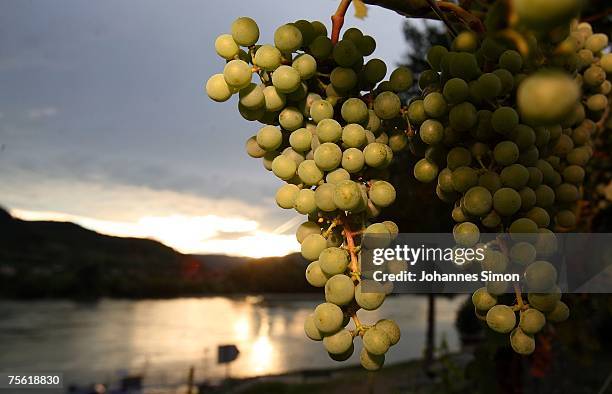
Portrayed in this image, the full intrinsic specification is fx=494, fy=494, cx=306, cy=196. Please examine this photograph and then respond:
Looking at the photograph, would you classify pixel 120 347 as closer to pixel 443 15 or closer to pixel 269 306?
pixel 269 306

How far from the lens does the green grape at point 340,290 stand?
50cm

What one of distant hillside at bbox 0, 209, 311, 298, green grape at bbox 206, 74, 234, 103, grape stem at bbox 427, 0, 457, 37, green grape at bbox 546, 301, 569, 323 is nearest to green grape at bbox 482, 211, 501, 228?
green grape at bbox 546, 301, 569, 323

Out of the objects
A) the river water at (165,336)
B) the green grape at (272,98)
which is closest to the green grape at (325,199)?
the green grape at (272,98)

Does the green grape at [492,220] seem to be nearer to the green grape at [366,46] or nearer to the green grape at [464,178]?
the green grape at [464,178]

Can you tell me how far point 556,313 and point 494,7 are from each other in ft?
1.26

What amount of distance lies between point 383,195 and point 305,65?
17 cm

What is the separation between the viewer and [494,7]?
0.24 meters

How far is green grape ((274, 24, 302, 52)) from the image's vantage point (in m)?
0.54

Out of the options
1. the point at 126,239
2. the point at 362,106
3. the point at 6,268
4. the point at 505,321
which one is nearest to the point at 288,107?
the point at 362,106

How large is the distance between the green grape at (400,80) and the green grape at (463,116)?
0.08 m

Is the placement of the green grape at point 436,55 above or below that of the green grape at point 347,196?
above

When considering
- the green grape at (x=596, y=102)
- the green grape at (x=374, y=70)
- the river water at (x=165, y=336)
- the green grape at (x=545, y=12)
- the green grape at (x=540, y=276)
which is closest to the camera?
the green grape at (x=545, y=12)

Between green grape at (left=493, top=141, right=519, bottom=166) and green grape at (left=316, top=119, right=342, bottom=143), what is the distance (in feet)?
0.55

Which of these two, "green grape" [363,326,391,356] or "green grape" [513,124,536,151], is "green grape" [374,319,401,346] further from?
"green grape" [513,124,536,151]
